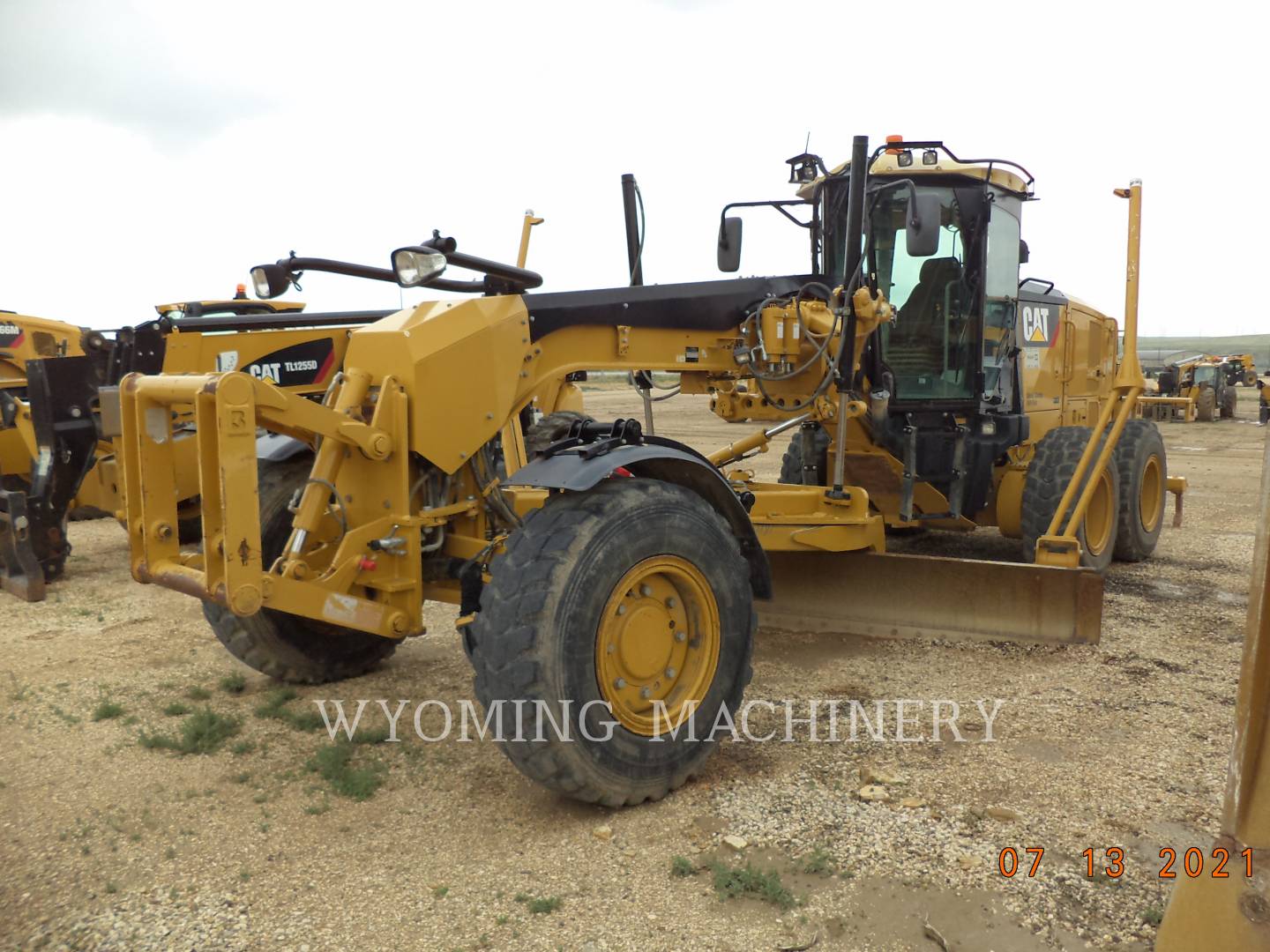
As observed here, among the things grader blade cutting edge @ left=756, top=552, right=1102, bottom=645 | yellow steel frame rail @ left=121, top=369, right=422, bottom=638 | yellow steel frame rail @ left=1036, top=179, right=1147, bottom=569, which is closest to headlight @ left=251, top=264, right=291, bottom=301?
yellow steel frame rail @ left=121, top=369, right=422, bottom=638

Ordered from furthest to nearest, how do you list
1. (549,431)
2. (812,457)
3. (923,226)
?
1. (812,457)
2. (923,226)
3. (549,431)

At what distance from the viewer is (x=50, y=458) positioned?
6.58m

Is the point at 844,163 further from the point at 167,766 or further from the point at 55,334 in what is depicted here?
the point at 55,334

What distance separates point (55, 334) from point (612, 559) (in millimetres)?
9592

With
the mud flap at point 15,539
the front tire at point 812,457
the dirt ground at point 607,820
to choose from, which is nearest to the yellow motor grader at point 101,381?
the mud flap at point 15,539

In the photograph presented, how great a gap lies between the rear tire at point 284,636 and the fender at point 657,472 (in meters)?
1.52

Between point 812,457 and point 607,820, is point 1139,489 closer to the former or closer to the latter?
point 812,457

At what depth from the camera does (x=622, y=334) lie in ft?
15.0

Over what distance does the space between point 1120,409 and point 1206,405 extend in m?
20.8

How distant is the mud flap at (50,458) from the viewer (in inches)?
255

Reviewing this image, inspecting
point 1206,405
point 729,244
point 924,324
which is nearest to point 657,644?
point 729,244

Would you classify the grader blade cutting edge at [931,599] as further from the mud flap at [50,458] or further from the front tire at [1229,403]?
the front tire at [1229,403]

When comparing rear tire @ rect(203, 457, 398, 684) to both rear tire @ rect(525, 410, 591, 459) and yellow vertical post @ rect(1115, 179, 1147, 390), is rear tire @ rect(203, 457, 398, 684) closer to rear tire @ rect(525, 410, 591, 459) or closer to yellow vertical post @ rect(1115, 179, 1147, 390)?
rear tire @ rect(525, 410, 591, 459)

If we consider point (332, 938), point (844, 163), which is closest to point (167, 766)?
point (332, 938)
